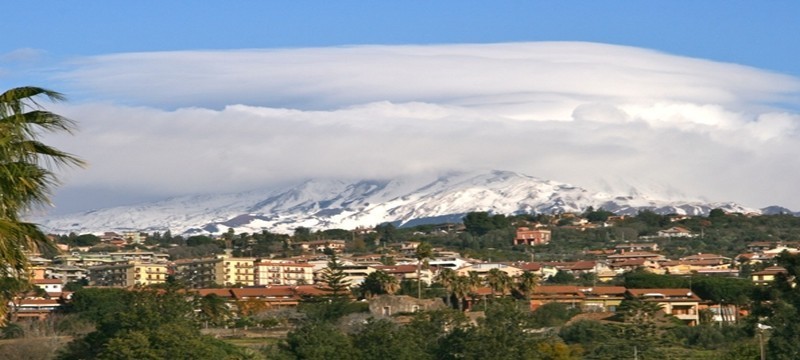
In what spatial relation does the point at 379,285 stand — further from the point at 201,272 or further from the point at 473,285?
the point at 201,272

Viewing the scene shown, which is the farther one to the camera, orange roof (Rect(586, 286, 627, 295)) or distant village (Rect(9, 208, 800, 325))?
orange roof (Rect(586, 286, 627, 295))

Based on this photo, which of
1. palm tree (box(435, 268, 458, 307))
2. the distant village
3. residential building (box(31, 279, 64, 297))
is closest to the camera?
the distant village

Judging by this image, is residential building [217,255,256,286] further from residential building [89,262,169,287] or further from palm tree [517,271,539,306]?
palm tree [517,271,539,306]

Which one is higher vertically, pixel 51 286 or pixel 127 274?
pixel 127 274

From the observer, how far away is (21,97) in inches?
575

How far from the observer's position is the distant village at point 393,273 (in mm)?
106000

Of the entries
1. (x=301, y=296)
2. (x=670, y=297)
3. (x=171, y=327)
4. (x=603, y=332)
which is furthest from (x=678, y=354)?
(x=301, y=296)

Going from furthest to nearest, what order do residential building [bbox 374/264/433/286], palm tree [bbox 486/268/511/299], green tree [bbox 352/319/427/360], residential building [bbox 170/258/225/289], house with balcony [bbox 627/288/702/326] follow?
1. residential building [bbox 170/258/225/289]
2. residential building [bbox 374/264/433/286]
3. palm tree [bbox 486/268/511/299]
4. house with balcony [bbox 627/288/702/326]
5. green tree [bbox 352/319/427/360]

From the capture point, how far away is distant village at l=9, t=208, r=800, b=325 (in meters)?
106

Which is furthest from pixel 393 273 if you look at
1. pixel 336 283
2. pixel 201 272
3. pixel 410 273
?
pixel 201 272

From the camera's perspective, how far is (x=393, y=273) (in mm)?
135000

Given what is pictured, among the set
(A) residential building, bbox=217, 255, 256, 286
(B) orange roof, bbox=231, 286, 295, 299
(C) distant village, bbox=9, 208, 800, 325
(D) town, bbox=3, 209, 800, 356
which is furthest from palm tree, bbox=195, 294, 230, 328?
(A) residential building, bbox=217, 255, 256, 286

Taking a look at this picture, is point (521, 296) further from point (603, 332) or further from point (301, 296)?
point (603, 332)

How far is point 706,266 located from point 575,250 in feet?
152
